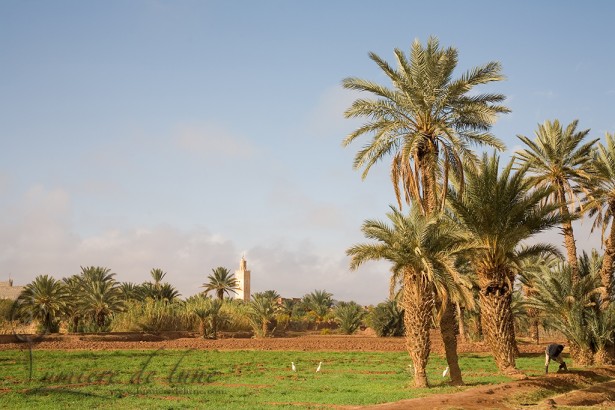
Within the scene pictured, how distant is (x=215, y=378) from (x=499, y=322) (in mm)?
10696

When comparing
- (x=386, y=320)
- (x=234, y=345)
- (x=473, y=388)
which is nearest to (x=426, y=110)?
(x=473, y=388)

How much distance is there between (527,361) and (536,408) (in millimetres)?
16239

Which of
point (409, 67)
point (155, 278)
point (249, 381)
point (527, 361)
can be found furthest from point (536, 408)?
point (155, 278)

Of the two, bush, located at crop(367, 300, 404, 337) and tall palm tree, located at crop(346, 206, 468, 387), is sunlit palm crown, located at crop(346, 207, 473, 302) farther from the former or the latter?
bush, located at crop(367, 300, 404, 337)

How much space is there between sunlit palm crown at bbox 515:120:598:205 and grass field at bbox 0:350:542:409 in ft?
30.1

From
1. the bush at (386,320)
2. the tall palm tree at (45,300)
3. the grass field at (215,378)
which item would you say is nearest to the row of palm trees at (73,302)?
the tall palm tree at (45,300)

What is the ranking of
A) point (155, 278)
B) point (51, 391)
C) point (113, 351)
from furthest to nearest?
point (155, 278)
point (113, 351)
point (51, 391)

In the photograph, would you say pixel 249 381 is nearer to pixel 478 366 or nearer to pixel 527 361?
pixel 478 366

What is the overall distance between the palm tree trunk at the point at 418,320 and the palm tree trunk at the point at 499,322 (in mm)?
3234

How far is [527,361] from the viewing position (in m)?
30.3

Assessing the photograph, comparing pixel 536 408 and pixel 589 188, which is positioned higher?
pixel 589 188

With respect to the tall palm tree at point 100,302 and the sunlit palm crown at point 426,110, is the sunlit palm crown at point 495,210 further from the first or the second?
the tall palm tree at point 100,302

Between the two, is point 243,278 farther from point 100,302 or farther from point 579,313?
point 579,313

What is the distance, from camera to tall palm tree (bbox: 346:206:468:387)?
19.5m
